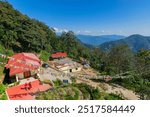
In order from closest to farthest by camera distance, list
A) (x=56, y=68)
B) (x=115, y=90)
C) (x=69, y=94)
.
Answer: (x=69, y=94) → (x=115, y=90) → (x=56, y=68)

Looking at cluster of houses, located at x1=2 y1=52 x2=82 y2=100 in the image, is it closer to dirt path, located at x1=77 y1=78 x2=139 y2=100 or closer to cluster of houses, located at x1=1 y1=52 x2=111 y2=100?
cluster of houses, located at x1=1 y1=52 x2=111 y2=100

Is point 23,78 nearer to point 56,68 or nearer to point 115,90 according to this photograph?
point 115,90

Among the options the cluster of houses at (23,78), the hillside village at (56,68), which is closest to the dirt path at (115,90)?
the hillside village at (56,68)

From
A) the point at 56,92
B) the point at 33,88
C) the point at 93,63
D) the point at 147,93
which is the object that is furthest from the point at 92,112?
the point at 93,63

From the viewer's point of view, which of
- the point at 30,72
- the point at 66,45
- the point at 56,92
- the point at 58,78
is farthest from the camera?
the point at 66,45

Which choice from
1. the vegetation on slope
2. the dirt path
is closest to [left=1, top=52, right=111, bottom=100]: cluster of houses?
the vegetation on slope

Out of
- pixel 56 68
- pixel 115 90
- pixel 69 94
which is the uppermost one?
pixel 69 94

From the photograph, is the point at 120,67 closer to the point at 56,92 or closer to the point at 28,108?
the point at 56,92

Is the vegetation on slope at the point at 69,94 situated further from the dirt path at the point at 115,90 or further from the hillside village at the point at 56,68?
the dirt path at the point at 115,90

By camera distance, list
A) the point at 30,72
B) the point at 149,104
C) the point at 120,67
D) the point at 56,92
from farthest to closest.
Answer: the point at 120,67 < the point at 30,72 < the point at 56,92 < the point at 149,104

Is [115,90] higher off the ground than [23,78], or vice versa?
[23,78]

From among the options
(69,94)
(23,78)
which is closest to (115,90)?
(23,78)
